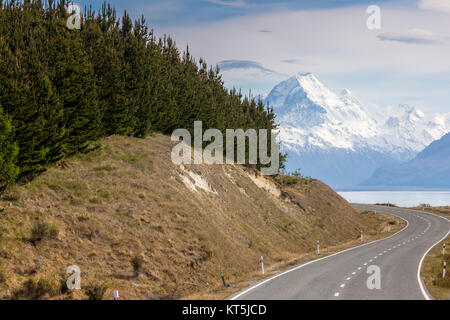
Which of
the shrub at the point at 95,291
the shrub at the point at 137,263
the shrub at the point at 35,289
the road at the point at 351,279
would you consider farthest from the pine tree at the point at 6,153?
the road at the point at 351,279

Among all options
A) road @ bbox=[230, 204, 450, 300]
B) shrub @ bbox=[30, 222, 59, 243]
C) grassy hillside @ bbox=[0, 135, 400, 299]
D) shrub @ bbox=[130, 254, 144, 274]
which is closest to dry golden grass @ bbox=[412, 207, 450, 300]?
road @ bbox=[230, 204, 450, 300]

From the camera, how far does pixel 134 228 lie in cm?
2517

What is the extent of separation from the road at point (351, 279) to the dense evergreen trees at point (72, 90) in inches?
521

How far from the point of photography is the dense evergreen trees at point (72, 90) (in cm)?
2358

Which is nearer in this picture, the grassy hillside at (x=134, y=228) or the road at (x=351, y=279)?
the road at (x=351, y=279)

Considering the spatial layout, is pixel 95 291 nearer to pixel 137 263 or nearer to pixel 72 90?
pixel 137 263

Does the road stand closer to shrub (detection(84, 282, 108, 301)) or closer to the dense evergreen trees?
shrub (detection(84, 282, 108, 301))

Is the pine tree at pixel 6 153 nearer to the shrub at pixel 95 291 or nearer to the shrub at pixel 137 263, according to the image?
the shrub at pixel 95 291

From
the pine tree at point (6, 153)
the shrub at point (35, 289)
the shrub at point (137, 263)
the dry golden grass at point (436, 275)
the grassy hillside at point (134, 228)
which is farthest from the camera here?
the shrub at point (137, 263)

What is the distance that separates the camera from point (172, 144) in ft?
147

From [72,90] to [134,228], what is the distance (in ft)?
34.7

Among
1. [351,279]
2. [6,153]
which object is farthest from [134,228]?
[351,279]
